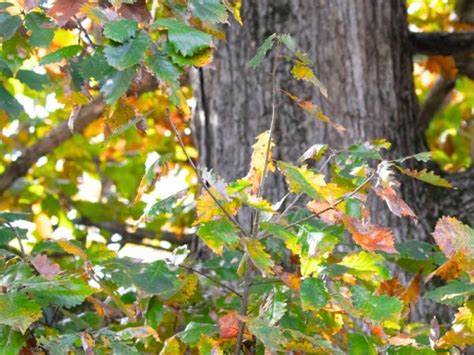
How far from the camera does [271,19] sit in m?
3.40

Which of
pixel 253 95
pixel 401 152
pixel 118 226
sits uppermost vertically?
pixel 253 95

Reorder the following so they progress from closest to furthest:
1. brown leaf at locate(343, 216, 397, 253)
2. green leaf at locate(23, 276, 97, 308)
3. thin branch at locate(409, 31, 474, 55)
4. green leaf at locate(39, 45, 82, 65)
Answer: green leaf at locate(23, 276, 97, 308), brown leaf at locate(343, 216, 397, 253), green leaf at locate(39, 45, 82, 65), thin branch at locate(409, 31, 474, 55)

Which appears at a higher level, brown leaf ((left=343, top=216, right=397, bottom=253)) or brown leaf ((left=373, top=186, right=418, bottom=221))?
brown leaf ((left=373, top=186, right=418, bottom=221))

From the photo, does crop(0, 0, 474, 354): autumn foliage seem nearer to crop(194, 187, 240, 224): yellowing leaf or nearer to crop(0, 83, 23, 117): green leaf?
crop(194, 187, 240, 224): yellowing leaf

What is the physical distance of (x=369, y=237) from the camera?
1.77 meters

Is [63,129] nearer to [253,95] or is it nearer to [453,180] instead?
[253,95]

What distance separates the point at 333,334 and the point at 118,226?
94.1 inches

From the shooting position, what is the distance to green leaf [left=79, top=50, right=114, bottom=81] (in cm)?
195

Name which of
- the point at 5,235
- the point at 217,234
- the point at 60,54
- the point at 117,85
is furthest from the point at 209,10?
the point at 5,235

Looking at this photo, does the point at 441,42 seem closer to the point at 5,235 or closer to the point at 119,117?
the point at 119,117

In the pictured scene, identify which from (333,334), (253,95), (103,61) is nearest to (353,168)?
(333,334)

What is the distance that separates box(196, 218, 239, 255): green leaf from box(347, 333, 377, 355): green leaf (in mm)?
353

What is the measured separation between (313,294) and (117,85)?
578mm

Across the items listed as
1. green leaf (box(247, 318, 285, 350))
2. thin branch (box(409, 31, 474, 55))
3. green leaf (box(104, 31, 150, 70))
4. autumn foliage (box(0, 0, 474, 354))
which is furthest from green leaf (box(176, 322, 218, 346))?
thin branch (box(409, 31, 474, 55))
